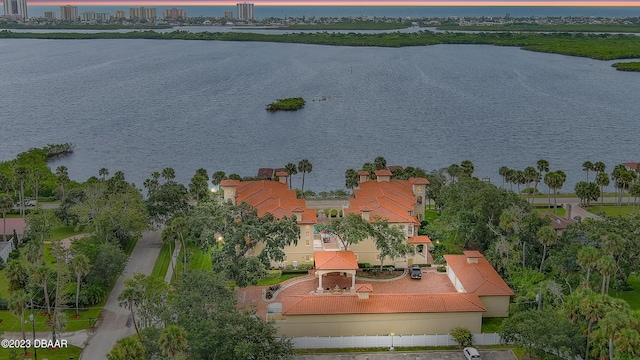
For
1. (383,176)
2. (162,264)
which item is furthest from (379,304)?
(383,176)

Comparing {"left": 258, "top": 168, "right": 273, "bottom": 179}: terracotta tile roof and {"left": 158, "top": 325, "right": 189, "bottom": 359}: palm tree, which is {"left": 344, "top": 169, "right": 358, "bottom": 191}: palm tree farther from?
{"left": 158, "top": 325, "right": 189, "bottom": 359}: palm tree

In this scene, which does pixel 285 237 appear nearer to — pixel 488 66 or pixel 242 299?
pixel 242 299

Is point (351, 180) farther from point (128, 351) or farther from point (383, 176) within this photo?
point (128, 351)

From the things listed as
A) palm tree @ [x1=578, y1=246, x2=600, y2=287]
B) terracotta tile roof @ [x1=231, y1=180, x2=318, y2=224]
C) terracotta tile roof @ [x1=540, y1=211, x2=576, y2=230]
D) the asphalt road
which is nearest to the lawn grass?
palm tree @ [x1=578, y1=246, x2=600, y2=287]

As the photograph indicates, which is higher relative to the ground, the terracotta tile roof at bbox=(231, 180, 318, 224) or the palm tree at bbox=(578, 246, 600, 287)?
the palm tree at bbox=(578, 246, 600, 287)

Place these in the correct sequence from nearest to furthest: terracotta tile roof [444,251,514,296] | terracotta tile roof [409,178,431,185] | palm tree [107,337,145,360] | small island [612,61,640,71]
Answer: palm tree [107,337,145,360] → terracotta tile roof [444,251,514,296] → terracotta tile roof [409,178,431,185] → small island [612,61,640,71]

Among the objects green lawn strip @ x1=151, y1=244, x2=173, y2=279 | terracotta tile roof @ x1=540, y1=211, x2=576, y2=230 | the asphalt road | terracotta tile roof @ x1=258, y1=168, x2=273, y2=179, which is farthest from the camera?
terracotta tile roof @ x1=258, y1=168, x2=273, y2=179
